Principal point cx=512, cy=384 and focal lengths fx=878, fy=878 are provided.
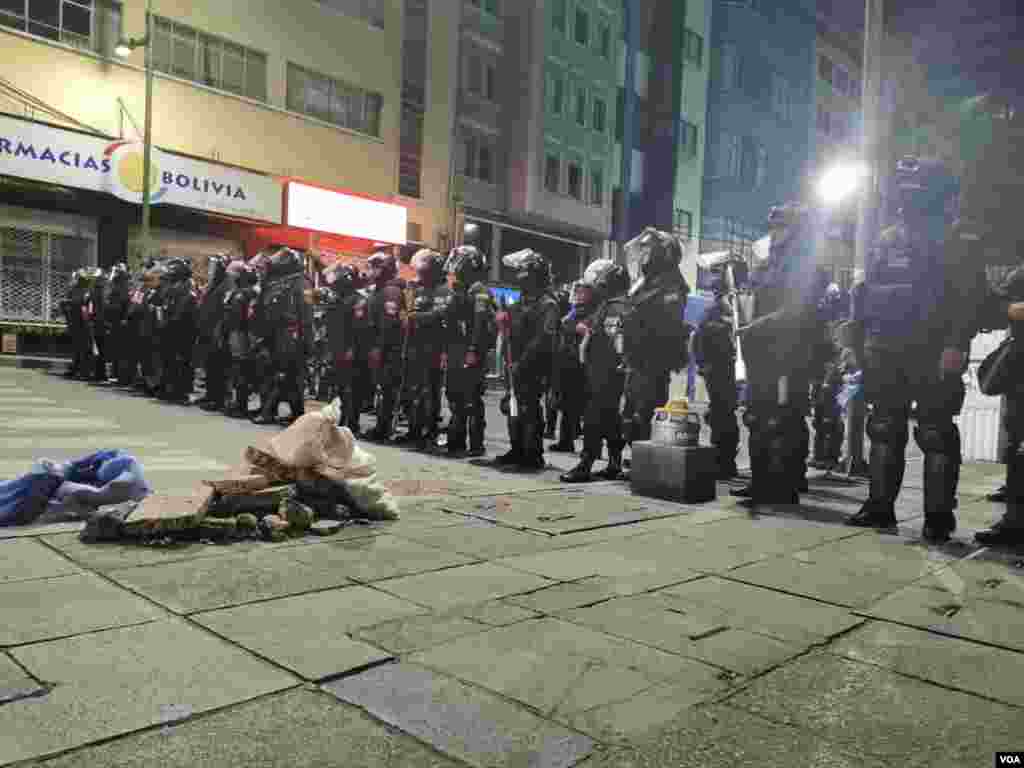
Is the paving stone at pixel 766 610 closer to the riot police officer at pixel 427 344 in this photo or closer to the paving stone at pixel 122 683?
the paving stone at pixel 122 683

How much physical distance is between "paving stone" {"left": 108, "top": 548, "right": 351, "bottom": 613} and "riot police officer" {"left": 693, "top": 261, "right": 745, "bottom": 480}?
5.25 metres

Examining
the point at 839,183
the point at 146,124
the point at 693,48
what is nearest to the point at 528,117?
the point at 693,48

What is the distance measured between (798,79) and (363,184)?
33106 mm

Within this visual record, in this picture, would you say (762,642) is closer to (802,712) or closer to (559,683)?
(802,712)

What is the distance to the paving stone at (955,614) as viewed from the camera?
145 inches

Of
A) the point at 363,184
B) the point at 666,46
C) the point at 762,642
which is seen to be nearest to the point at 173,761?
the point at 762,642

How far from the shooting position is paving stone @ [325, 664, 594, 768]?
7.94 feet

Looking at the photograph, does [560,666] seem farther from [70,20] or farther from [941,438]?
[70,20]

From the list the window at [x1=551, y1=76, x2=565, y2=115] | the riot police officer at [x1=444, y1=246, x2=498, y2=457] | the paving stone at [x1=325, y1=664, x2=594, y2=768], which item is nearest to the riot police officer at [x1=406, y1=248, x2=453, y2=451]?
the riot police officer at [x1=444, y1=246, x2=498, y2=457]

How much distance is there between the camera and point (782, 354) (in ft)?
23.3

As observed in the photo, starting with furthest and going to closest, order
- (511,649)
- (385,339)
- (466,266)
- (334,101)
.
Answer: (334,101)
(385,339)
(466,266)
(511,649)

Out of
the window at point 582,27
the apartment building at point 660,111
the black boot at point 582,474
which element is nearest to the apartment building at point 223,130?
the window at point 582,27

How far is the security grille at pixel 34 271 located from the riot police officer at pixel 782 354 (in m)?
18.7

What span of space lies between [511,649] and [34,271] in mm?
21930
